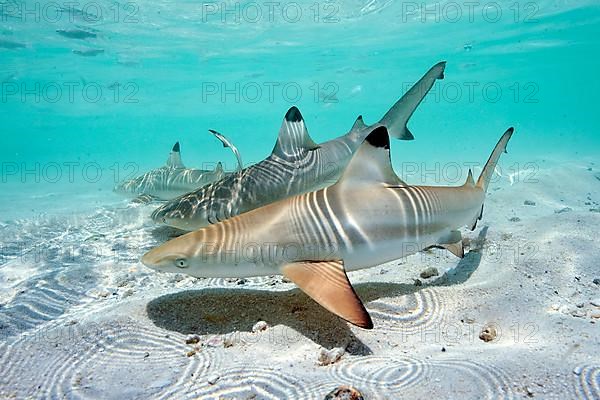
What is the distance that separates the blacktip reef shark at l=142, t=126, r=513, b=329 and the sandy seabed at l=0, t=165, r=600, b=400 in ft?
1.54

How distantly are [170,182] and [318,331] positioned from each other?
833 centimetres

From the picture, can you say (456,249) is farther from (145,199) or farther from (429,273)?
(145,199)

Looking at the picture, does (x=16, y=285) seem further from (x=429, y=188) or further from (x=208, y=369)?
(x=429, y=188)

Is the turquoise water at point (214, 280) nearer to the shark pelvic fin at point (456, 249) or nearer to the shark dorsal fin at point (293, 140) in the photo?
the shark pelvic fin at point (456, 249)

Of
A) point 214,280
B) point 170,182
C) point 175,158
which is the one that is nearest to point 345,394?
point 214,280

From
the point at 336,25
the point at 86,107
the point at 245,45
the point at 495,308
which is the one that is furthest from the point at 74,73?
the point at 495,308

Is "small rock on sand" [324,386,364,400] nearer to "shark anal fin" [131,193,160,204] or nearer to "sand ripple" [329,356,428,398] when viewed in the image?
"sand ripple" [329,356,428,398]

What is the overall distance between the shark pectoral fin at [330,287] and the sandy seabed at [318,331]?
36 cm

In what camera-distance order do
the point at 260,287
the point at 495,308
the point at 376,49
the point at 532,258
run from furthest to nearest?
1. the point at 376,49
2. the point at 532,258
3. the point at 260,287
4. the point at 495,308

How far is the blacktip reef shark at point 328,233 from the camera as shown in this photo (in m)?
3.18

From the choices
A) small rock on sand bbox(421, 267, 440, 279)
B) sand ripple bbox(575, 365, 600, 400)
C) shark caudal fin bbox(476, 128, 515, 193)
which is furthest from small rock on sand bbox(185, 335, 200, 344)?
shark caudal fin bbox(476, 128, 515, 193)

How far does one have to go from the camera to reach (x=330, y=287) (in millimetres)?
2773

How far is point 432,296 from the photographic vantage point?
12.2 feet

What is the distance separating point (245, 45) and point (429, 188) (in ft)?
110
